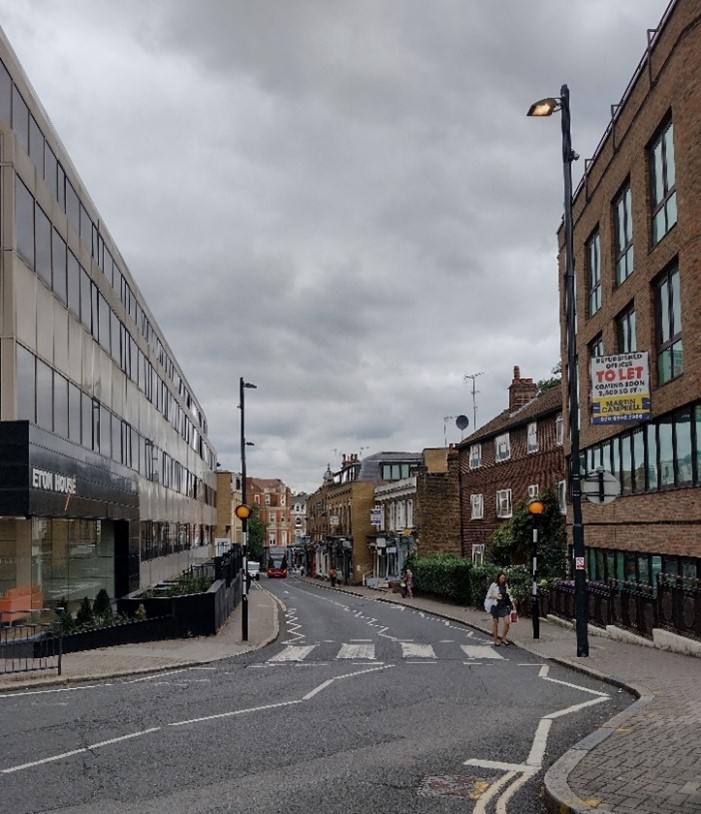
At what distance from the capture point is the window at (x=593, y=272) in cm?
3111

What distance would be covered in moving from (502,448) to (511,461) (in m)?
1.79

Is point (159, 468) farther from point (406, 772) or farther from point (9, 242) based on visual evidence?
point (406, 772)

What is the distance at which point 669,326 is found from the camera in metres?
23.8

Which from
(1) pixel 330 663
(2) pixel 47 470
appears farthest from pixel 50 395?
(1) pixel 330 663

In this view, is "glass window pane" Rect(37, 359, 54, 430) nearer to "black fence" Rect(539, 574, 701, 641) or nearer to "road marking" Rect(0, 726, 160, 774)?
"road marking" Rect(0, 726, 160, 774)

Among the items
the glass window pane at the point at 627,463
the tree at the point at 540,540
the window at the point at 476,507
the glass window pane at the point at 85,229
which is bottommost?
the tree at the point at 540,540

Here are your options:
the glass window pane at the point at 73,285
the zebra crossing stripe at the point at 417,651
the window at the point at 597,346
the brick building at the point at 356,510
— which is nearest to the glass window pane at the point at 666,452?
the window at the point at 597,346

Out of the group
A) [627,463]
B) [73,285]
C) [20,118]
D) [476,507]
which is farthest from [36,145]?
[476,507]

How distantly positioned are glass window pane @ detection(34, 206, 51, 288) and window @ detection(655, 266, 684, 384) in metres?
16.2

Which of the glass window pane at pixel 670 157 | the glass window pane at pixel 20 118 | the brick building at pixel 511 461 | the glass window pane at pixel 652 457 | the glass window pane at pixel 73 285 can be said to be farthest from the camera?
the brick building at pixel 511 461

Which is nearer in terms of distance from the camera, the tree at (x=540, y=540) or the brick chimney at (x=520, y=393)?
the tree at (x=540, y=540)

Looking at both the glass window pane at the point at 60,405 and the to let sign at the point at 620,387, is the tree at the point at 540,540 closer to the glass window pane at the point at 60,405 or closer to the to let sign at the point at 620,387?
the to let sign at the point at 620,387

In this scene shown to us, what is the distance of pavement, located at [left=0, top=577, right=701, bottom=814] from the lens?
791 centimetres

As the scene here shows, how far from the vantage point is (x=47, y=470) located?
22922mm
